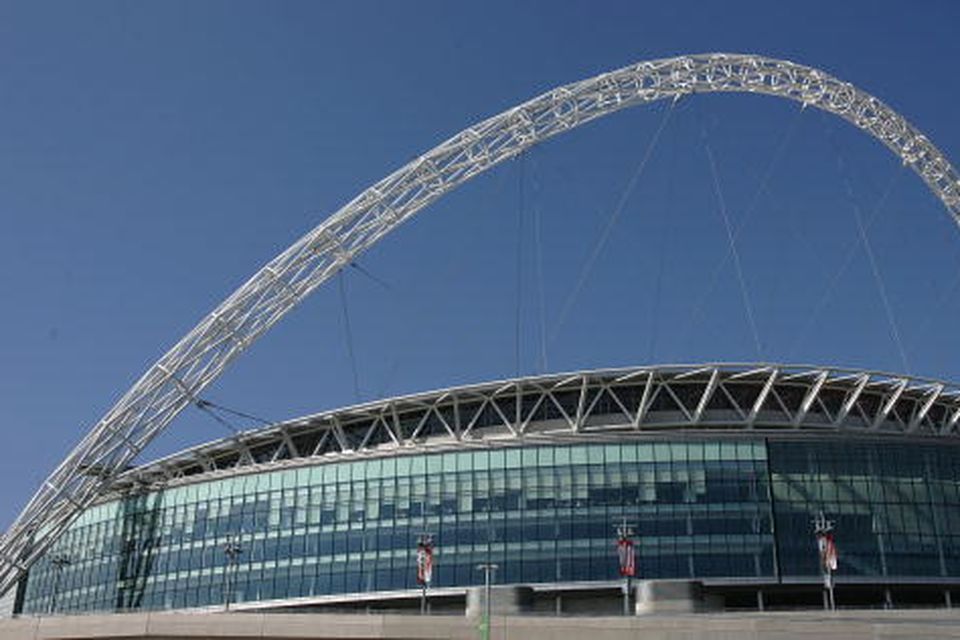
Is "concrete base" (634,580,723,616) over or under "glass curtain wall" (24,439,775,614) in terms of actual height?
under

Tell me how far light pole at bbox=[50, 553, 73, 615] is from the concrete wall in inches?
1350

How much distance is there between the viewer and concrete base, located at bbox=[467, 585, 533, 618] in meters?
62.1

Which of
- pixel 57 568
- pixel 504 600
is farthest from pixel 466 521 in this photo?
pixel 57 568

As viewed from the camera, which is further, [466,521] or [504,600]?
[466,521]

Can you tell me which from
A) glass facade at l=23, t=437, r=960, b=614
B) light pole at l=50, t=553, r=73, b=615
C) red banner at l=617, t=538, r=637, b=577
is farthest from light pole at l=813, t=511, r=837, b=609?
light pole at l=50, t=553, r=73, b=615

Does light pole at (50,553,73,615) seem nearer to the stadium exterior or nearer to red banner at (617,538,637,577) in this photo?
the stadium exterior

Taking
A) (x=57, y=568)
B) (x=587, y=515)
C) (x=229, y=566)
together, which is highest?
(x=587, y=515)

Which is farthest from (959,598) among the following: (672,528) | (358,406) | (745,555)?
(358,406)

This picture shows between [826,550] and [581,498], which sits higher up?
[581,498]

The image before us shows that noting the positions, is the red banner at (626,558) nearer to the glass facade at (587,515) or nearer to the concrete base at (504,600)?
the concrete base at (504,600)

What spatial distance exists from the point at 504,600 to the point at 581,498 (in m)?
14.0

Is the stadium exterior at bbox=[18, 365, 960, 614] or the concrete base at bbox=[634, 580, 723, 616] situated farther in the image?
the stadium exterior at bbox=[18, 365, 960, 614]

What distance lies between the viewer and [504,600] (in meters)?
63.8

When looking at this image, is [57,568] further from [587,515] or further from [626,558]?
[626,558]
